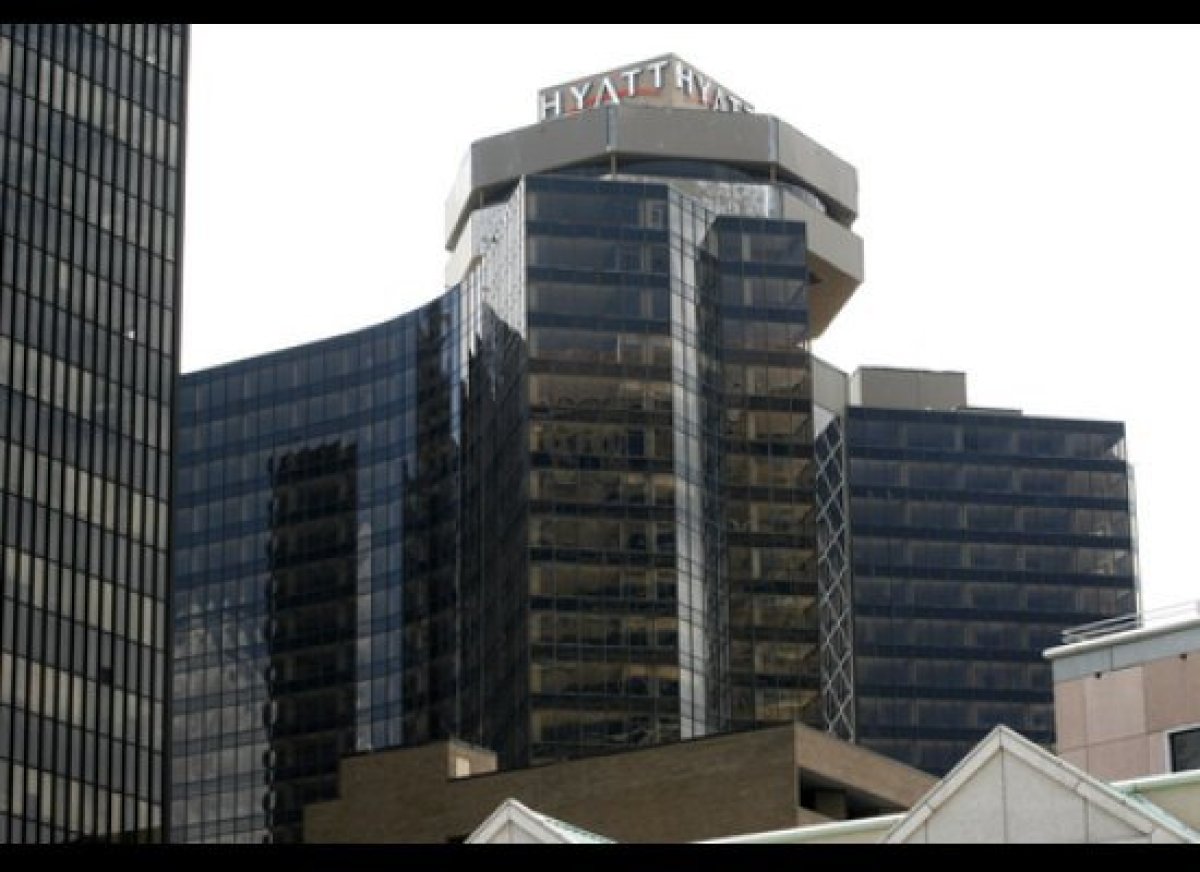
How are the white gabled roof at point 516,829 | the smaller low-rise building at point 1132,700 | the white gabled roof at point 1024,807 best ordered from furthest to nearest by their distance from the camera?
1. the smaller low-rise building at point 1132,700
2. the white gabled roof at point 516,829
3. the white gabled roof at point 1024,807

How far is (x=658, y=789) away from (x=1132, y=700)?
3728 cm

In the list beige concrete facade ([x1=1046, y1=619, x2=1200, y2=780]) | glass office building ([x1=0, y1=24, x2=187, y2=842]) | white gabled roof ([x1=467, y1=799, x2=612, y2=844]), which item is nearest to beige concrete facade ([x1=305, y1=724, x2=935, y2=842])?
beige concrete facade ([x1=1046, y1=619, x2=1200, y2=780])

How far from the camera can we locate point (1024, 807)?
3900 cm

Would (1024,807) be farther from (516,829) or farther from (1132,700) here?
(1132,700)

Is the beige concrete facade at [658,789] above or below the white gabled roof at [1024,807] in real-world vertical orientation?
above

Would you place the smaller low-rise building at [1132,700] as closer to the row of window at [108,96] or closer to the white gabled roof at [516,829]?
the white gabled roof at [516,829]

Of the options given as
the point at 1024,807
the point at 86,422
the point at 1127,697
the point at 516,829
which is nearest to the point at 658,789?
the point at 1127,697

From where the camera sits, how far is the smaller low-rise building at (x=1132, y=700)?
237 ft

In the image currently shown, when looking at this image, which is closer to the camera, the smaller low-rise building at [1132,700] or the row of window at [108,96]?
the smaller low-rise building at [1132,700]

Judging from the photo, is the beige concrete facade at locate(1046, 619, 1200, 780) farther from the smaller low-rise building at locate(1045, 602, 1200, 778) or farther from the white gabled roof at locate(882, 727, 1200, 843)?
the white gabled roof at locate(882, 727, 1200, 843)

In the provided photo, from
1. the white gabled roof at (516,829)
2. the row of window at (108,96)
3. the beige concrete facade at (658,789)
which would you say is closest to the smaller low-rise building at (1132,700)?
the beige concrete facade at (658,789)

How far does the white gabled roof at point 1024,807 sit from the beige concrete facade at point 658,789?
61.6 metres
